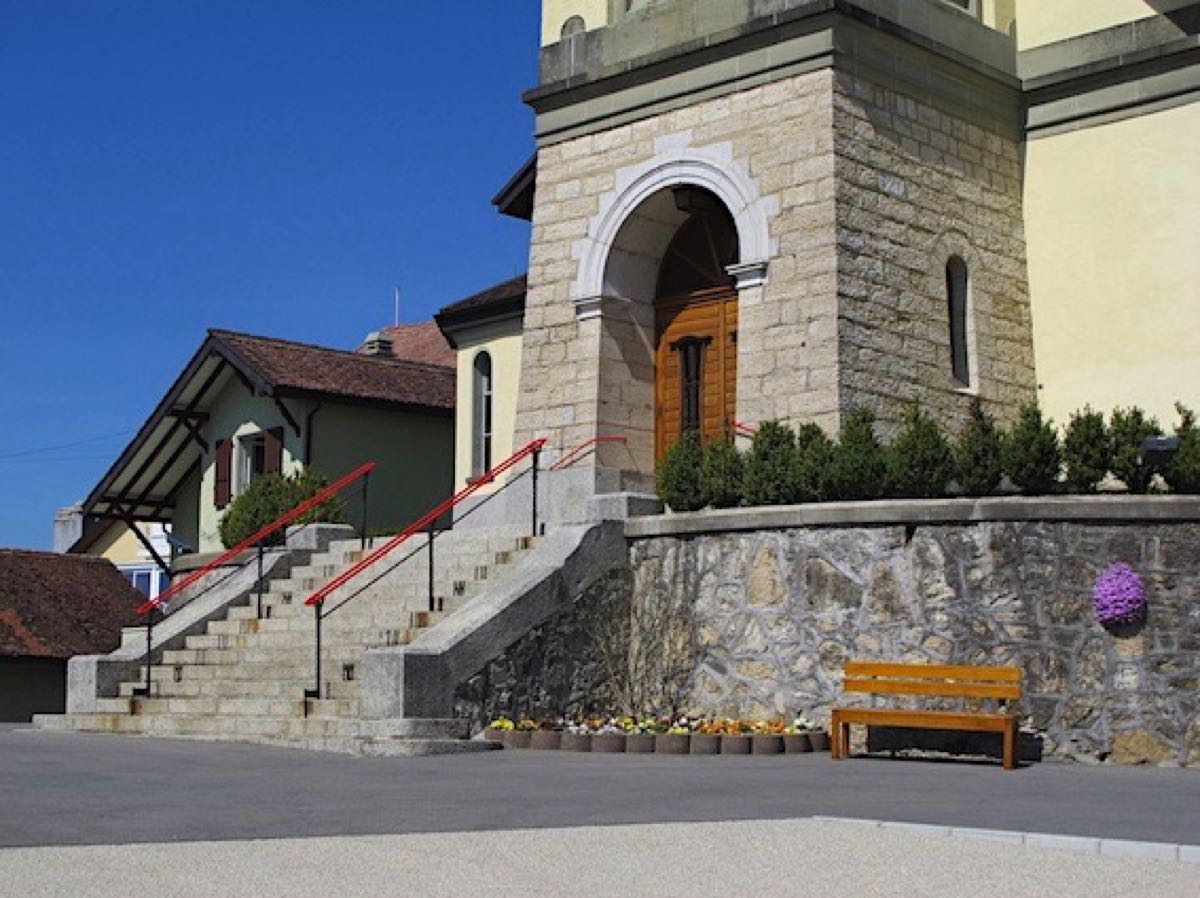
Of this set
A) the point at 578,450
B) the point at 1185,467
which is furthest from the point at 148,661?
the point at 1185,467

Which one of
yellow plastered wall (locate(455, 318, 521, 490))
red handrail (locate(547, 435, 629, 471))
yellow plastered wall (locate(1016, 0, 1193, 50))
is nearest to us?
red handrail (locate(547, 435, 629, 471))

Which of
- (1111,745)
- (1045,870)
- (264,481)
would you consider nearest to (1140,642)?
(1111,745)

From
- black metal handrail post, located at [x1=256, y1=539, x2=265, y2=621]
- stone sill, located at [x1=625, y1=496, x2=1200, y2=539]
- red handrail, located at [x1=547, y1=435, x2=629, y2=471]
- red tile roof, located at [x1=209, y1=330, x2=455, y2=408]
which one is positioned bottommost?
black metal handrail post, located at [x1=256, y1=539, x2=265, y2=621]

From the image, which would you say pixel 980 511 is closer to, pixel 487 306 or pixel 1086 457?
pixel 1086 457

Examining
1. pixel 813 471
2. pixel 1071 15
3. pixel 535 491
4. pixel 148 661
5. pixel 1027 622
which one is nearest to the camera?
pixel 1027 622

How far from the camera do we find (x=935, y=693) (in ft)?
46.7

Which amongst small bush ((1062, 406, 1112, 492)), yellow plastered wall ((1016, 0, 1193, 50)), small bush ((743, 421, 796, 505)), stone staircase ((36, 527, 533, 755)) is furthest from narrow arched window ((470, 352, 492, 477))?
small bush ((1062, 406, 1112, 492))

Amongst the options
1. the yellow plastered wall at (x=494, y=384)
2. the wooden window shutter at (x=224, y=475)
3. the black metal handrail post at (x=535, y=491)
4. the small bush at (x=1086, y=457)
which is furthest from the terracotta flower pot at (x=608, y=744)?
the wooden window shutter at (x=224, y=475)

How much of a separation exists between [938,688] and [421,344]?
34.2 metres

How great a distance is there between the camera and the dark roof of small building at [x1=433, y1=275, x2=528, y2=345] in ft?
90.2

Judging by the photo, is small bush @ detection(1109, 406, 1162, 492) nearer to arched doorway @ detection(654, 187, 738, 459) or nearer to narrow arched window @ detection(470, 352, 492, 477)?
arched doorway @ detection(654, 187, 738, 459)

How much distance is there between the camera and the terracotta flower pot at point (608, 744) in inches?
577

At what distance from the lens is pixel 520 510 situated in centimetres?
2041

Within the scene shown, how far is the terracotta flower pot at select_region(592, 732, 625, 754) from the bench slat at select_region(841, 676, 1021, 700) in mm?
1965
